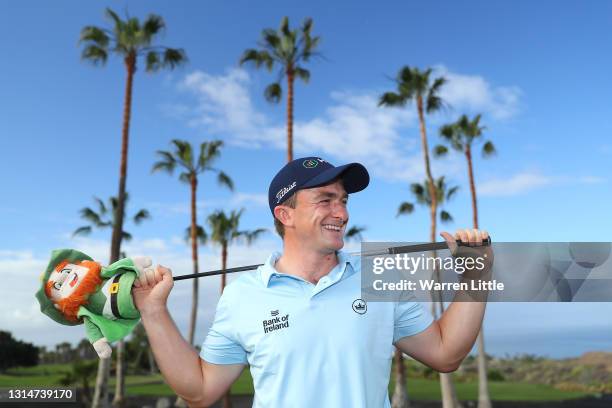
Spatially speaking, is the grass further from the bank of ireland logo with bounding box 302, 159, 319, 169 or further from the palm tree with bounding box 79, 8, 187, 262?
the bank of ireland logo with bounding box 302, 159, 319, 169

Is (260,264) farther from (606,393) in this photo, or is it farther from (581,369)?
(581,369)

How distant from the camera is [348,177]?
2.97m

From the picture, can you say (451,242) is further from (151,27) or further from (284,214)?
(151,27)

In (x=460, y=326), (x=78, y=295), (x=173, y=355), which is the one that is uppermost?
(x=78, y=295)

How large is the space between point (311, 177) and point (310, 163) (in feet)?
0.32

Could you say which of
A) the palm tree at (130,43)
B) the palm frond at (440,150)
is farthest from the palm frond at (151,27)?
the palm frond at (440,150)

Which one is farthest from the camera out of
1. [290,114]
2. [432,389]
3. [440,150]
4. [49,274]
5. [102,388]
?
[432,389]

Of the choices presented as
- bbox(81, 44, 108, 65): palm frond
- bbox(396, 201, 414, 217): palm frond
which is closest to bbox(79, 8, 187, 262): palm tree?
bbox(81, 44, 108, 65): palm frond

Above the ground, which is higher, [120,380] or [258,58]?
[258,58]

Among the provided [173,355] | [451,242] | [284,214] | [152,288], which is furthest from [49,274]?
[451,242]

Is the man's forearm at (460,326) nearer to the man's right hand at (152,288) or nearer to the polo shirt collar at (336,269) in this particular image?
the polo shirt collar at (336,269)

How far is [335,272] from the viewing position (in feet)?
9.11

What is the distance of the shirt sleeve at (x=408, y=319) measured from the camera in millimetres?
2727

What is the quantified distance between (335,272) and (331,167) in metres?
0.52
